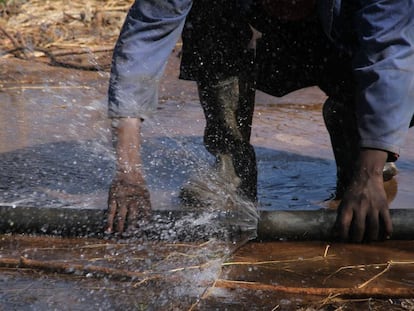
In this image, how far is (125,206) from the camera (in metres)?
2.92

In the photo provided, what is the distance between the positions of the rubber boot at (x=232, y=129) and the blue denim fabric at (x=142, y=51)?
60 centimetres

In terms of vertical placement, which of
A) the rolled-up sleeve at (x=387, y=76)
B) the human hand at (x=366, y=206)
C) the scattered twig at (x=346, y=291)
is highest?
the rolled-up sleeve at (x=387, y=76)

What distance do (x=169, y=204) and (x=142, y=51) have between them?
72cm

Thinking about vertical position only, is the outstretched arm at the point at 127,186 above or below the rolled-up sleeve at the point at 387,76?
below

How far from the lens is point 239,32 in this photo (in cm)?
354

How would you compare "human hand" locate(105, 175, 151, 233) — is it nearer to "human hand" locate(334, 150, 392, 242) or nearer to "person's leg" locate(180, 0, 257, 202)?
"person's leg" locate(180, 0, 257, 202)

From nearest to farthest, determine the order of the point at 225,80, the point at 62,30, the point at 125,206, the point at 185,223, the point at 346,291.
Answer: the point at 346,291
the point at 125,206
the point at 185,223
the point at 225,80
the point at 62,30

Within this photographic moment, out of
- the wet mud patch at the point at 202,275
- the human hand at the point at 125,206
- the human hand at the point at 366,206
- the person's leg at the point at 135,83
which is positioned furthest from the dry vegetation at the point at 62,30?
the human hand at the point at 366,206

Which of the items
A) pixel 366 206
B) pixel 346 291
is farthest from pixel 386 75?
pixel 346 291

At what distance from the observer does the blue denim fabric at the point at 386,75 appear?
2865 millimetres

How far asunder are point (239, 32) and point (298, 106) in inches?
78.4

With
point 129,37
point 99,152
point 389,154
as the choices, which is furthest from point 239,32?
point 99,152

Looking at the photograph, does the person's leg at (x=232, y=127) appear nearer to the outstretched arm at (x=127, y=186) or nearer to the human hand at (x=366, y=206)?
the outstretched arm at (x=127, y=186)

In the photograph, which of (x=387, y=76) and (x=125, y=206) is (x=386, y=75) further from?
(x=125, y=206)
